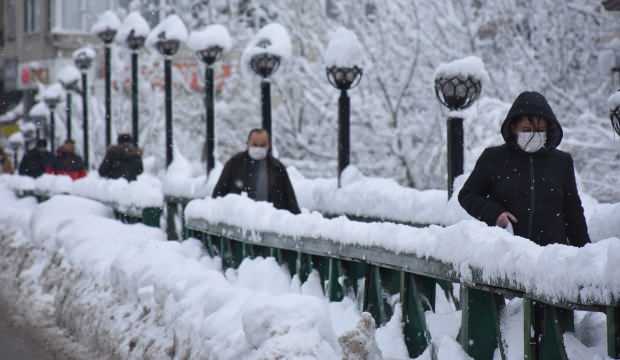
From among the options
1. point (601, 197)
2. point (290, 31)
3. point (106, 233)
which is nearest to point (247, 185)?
point (106, 233)

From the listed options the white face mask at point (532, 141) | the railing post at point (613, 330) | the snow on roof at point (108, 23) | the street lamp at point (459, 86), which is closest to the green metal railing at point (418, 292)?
the railing post at point (613, 330)

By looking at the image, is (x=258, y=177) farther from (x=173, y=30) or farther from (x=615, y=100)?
(x=173, y=30)

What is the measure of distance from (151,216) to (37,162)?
1280 centimetres

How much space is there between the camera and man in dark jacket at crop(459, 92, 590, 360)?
22.5 ft

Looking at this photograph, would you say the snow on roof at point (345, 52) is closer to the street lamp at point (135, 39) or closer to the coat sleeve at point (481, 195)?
the coat sleeve at point (481, 195)

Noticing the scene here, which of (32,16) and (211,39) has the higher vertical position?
(32,16)

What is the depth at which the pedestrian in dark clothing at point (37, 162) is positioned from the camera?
26.1 metres

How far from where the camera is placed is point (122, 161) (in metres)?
19.2

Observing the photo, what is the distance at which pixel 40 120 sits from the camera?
1544 inches

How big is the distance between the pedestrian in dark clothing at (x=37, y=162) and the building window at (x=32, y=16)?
2273 centimetres

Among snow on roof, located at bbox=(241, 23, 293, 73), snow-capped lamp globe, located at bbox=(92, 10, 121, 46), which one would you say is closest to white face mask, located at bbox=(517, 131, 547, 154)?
snow on roof, located at bbox=(241, 23, 293, 73)

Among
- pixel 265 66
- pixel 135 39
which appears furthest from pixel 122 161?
pixel 265 66

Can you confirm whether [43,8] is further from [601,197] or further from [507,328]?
[507,328]

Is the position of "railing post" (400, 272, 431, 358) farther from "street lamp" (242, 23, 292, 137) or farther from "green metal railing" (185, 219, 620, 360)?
"street lamp" (242, 23, 292, 137)
